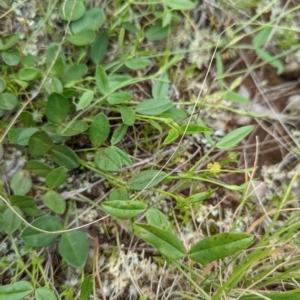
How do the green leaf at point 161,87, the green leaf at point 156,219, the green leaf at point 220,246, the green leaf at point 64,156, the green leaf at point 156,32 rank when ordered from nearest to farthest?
the green leaf at point 220,246
the green leaf at point 156,219
the green leaf at point 64,156
the green leaf at point 161,87
the green leaf at point 156,32

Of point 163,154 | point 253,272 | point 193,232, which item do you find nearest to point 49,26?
point 163,154

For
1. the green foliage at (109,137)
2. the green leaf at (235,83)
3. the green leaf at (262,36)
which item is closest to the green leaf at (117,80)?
the green foliage at (109,137)

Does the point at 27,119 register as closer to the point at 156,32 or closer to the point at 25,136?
the point at 25,136

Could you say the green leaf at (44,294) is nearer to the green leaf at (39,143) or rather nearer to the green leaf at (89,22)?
the green leaf at (39,143)

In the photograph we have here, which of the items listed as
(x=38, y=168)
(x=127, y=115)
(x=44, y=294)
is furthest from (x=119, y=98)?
(x=44, y=294)

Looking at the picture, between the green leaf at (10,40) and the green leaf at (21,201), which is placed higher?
the green leaf at (10,40)

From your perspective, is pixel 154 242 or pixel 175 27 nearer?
pixel 154 242

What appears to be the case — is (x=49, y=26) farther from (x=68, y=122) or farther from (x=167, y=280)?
(x=167, y=280)
